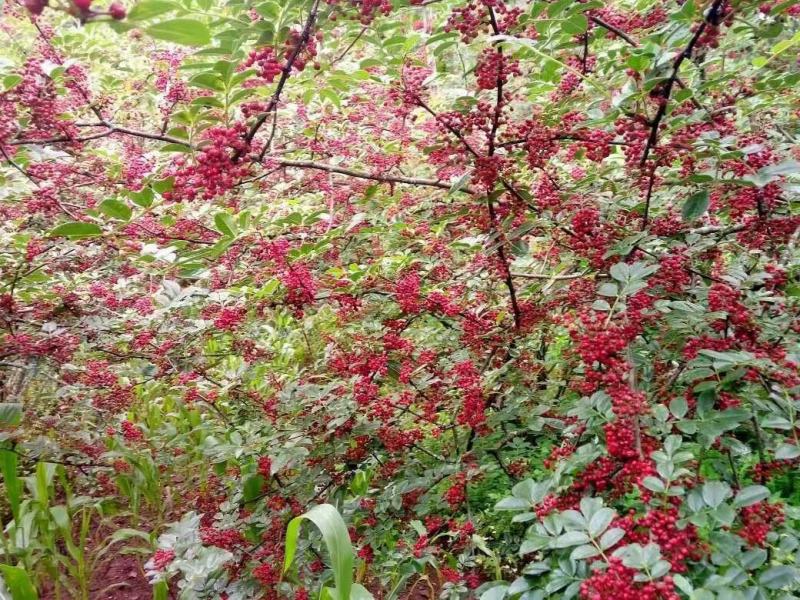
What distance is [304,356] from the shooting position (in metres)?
3.43

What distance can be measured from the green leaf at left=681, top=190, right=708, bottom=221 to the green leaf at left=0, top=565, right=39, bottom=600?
241 centimetres

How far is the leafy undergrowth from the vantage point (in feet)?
3.23

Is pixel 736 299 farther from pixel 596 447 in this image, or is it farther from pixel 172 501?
pixel 172 501

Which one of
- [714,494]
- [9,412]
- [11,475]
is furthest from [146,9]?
[11,475]

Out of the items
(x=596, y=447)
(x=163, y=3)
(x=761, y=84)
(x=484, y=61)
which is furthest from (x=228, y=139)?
(x=761, y=84)

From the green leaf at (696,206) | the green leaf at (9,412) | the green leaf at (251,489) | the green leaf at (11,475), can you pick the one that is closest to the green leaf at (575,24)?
the green leaf at (696,206)

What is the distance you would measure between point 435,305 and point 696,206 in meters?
0.78

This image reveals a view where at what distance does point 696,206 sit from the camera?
130 centimetres

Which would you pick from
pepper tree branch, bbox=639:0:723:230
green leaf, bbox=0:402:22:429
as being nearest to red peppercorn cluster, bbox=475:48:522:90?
pepper tree branch, bbox=639:0:723:230

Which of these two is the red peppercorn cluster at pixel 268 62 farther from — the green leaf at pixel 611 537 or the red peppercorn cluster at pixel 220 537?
the red peppercorn cluster at pixel 220 537

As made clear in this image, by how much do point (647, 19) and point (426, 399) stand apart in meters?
1.40

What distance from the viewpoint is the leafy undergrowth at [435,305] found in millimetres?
986

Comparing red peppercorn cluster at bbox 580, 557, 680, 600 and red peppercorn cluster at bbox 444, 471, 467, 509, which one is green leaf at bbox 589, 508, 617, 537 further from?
red peppercorn cluster at bbox 444, 471, 467, 509

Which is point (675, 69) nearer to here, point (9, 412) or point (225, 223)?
point (225, 223)
